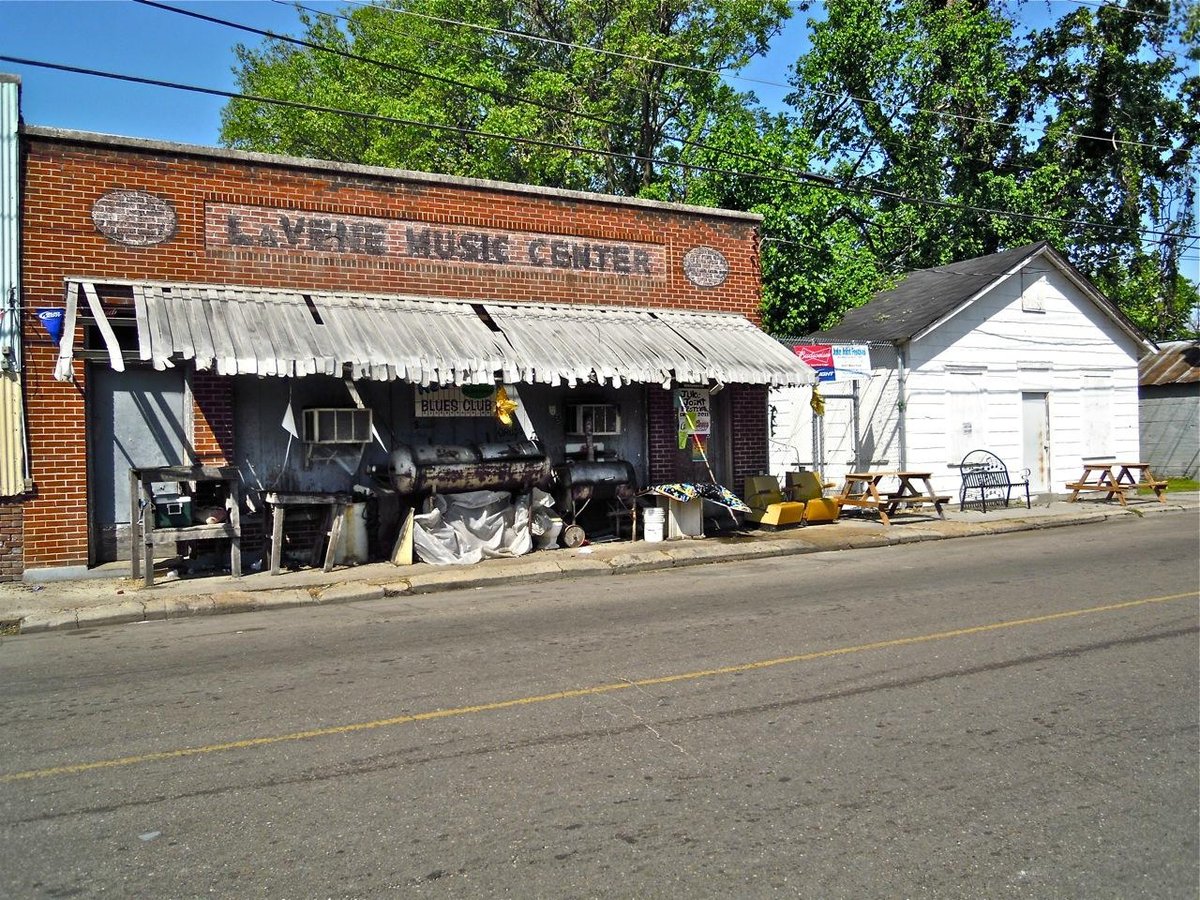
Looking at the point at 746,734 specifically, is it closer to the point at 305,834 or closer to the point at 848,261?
the point at 305,834

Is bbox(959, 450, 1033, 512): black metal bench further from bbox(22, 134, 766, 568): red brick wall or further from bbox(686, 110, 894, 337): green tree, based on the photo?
bbox(22, 134, 766, 568): red brick wall

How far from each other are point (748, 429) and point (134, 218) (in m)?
9.66

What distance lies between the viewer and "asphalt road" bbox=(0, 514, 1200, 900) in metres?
3.68

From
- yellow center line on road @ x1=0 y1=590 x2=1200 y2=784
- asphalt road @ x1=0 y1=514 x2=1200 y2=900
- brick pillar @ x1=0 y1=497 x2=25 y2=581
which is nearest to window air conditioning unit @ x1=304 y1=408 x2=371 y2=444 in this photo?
brick pillar @ x1=0 y1=497 x2=25 y2=581

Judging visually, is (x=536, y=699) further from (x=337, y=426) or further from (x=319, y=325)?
(x=337, y=426)

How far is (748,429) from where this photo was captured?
15.8 metres

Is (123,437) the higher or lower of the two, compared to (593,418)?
lower

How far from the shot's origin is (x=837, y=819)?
4.06 meters

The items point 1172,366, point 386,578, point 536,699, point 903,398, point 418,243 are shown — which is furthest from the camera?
point 1172,366

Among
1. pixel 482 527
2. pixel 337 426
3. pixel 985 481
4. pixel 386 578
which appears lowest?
pixel 386 578

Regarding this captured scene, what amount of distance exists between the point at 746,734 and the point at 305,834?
93.4 inches

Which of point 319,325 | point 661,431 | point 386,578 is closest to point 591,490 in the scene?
point 661,431

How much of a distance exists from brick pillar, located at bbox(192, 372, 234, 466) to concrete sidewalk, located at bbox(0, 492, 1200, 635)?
1599 millimetres

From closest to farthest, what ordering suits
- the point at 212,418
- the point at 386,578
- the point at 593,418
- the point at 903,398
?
the point at 386,578 → the point at 212,418 → the point at 593,418 → the point at 903,398
